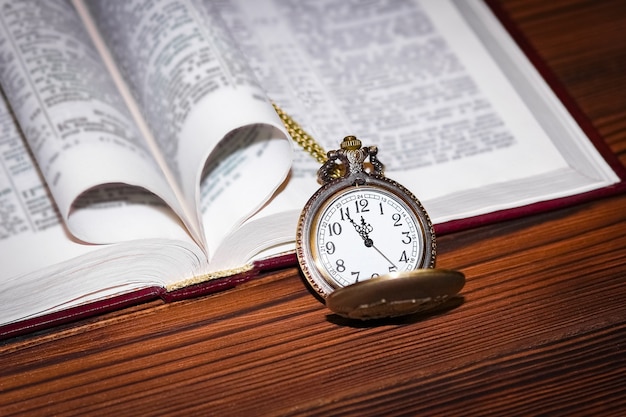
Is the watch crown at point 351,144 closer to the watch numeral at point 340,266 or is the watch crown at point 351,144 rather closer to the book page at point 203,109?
the book page at point 203,109

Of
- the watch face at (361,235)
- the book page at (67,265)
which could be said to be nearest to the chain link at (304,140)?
the watch face at (361,235)

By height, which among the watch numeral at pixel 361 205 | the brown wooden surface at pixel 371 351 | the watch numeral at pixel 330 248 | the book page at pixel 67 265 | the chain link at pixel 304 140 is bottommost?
the brown wooden surface at pixel 371 351

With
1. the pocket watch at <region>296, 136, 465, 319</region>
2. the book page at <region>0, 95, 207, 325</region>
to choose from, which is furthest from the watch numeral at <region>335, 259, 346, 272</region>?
the book page at <region>0, 95, 207, 325</region>

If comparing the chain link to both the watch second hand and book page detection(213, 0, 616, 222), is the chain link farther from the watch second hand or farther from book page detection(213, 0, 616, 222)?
the watch second hand

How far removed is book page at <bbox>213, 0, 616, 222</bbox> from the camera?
1.50 metres

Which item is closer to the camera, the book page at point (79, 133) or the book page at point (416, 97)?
the book page at point (79, 133)

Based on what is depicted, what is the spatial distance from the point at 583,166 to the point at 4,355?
101cm

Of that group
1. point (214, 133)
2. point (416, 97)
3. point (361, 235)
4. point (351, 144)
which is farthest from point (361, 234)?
point (416, 97)

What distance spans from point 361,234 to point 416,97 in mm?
413

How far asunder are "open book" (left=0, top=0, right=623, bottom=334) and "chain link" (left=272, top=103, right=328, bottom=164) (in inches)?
0.6

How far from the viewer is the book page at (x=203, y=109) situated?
1368 mm

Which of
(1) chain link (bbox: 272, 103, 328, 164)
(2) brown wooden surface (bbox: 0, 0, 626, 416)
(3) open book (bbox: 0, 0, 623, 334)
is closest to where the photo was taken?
(2) brown wooden surface (bbox: 0, 0, 626, 416)

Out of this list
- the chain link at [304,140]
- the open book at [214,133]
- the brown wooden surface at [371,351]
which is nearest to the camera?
the brown wooden surface at [371,351]

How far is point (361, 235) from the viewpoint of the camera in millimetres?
1330
